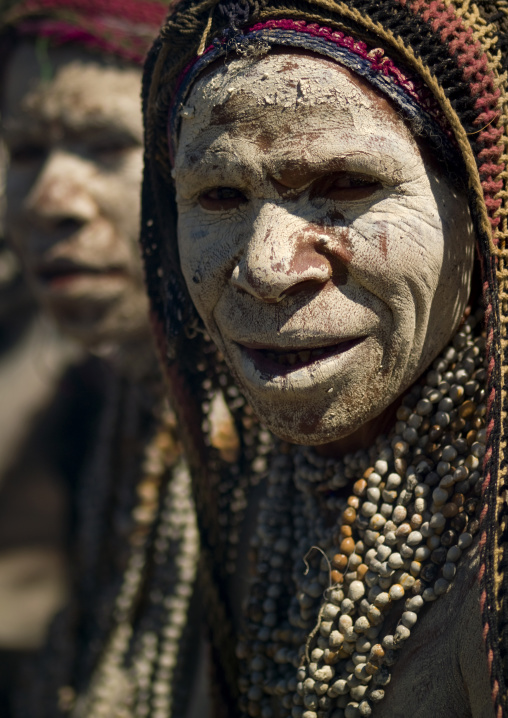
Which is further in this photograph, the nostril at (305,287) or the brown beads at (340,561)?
the brown beads at (340,561)

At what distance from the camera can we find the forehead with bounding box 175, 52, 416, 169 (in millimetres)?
1608

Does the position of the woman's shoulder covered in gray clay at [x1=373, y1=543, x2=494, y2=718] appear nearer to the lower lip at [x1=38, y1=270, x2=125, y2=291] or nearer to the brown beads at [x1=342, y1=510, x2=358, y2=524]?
the brown beads at [x1=342, y1=510, x2=358, y2=524]

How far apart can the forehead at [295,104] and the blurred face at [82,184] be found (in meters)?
1.52

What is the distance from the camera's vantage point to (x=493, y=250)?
1.58 metres

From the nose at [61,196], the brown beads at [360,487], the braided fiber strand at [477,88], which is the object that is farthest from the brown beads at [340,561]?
the nose at [61,196]

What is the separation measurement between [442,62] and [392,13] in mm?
147

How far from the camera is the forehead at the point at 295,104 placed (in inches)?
63.3

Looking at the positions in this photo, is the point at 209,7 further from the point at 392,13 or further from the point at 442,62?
the point at 442,62

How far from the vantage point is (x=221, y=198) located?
5.87 feet

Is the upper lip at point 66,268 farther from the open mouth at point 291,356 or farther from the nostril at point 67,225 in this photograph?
the open mouth at point 291,356

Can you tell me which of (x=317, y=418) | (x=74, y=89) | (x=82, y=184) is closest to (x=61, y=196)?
(x=82, y=184)

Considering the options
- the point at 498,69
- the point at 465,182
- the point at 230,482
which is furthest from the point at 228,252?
the point at 230,482

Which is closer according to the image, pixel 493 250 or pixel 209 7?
pixel 493 250

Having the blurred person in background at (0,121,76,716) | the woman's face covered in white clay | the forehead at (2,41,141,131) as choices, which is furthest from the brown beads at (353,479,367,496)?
the blurred person in background at (0,121,76,716)
